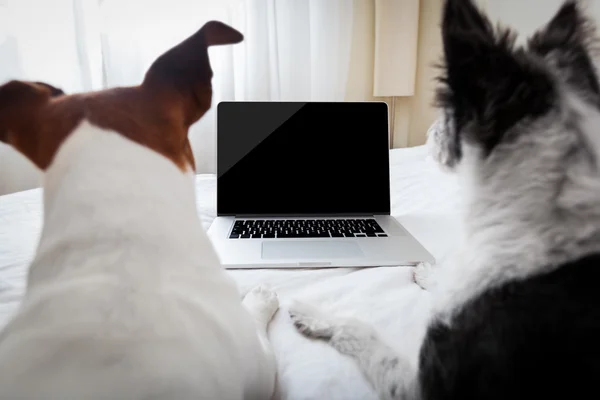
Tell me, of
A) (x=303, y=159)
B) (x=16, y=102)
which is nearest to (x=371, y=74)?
(x=303, y=159)

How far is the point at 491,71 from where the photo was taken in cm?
50

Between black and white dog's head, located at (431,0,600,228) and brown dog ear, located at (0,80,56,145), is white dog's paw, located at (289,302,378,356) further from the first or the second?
brown dog ear, located at (0,80,56,145)

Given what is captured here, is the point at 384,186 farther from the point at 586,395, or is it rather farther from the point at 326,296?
the point at 586,395

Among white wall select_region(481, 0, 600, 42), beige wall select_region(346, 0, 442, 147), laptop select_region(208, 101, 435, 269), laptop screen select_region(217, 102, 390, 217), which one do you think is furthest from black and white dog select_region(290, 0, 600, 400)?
beige wall select_region(346, 0, 442, 147)

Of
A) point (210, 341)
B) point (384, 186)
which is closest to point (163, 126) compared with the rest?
point (210, 341)

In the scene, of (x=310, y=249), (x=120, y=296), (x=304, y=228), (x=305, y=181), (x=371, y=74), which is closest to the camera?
(x=120, y=296)

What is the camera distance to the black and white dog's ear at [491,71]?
1.60ft

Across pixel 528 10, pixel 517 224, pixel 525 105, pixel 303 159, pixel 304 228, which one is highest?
pixel 528 10

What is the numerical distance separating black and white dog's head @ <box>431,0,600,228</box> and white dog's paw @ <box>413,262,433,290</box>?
0.26m

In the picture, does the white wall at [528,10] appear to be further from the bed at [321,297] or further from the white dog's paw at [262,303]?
the white dog's paw at [262,303]

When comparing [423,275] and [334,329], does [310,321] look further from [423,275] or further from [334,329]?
[423,275]

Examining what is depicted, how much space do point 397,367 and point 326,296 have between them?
0.63 feet

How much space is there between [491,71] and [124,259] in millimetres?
454

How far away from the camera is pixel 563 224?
0.46m
